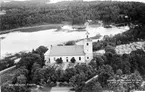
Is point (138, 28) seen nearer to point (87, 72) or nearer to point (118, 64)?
point (118, 64)

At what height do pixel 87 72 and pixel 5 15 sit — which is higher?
pixel 5 15

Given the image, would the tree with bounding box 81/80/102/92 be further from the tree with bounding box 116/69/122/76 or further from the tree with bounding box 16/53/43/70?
the tree with bounding box 16/53/43/70

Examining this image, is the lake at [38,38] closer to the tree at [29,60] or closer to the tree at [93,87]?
the tree at [29,60]

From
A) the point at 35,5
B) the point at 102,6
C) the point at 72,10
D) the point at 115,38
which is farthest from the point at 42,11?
the point at 115,38

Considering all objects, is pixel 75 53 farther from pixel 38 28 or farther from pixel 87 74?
pixel 38 28

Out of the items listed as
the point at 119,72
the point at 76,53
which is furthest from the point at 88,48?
the point at 119,72
